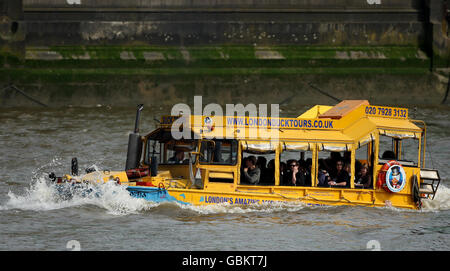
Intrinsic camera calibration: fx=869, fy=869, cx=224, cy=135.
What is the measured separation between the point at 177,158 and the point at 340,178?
346 cm

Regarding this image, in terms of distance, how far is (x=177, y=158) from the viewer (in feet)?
60.5

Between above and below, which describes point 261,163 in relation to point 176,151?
below

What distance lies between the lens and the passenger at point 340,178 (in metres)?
18.0

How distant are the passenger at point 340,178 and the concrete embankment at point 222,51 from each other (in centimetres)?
1258

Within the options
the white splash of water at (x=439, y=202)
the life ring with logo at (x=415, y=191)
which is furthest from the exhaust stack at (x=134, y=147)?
the white splash of water at (x=439, y=202)

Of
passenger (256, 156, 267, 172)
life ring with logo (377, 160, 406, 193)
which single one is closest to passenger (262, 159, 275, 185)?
passenger (256, 156, 267, 172)

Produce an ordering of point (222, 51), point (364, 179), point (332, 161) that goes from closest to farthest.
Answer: point (364, 179), point (332, 161), point (222, 51)

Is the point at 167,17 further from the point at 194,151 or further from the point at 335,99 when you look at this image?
the point at 194,151

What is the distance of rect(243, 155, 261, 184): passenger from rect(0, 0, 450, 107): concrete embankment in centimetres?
1298

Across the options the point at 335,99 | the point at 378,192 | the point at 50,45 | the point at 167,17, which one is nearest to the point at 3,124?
the point at 50,45

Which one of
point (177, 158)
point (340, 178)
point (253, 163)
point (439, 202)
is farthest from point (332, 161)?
point (177, 158)

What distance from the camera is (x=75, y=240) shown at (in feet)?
51.5

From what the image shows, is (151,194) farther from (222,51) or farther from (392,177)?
(222,51)

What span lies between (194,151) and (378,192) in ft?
12.8
